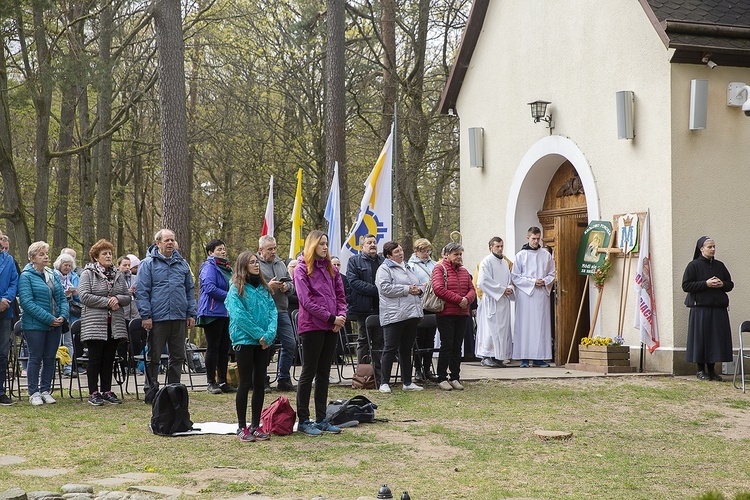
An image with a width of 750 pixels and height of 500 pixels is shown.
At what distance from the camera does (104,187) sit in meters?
25.1

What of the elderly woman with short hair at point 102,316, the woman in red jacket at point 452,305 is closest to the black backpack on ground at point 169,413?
the elderly woman with short hair at point 102,316

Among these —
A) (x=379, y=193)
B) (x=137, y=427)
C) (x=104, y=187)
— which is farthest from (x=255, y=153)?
(x=137, y=427)

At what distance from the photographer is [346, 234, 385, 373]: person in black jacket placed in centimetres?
1219

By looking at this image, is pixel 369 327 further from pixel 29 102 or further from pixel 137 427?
pixel 29 102

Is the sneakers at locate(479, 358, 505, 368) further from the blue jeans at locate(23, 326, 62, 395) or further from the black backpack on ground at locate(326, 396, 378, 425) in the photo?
the blue jeans at locate(23, 326, 62, 395)

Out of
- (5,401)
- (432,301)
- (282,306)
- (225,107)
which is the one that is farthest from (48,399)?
(225,107)

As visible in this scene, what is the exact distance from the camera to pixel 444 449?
26.2 feet

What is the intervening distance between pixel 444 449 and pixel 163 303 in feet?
12.9

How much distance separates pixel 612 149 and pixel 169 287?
6935 millimetres

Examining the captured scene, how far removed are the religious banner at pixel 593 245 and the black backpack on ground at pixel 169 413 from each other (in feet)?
24.3

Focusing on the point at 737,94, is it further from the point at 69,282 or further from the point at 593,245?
the point at 69,282

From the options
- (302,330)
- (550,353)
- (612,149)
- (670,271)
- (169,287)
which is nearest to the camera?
(302,330)

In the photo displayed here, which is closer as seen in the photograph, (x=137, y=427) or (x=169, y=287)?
(x=137, y=427)

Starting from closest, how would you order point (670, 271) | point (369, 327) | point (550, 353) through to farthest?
point (369, 327)
point (670, 271)
point (550, 353)
